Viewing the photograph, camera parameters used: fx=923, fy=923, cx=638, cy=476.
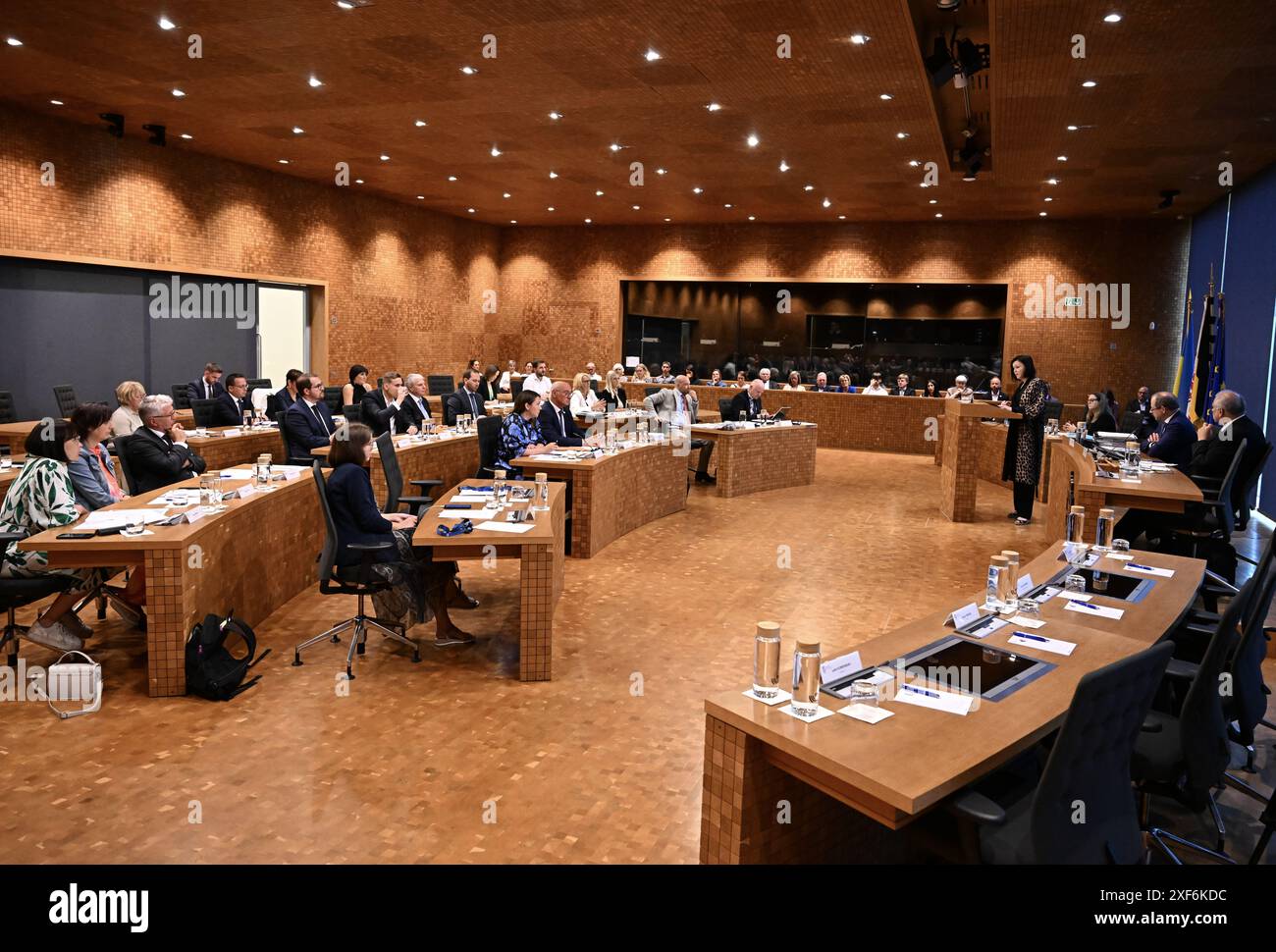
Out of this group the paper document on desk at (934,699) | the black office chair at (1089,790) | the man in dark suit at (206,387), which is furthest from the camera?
the man in dark suit at (206,387)

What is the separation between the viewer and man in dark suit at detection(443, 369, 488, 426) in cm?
1088

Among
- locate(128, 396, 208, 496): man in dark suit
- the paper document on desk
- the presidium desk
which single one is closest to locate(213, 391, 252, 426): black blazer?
locate(128, 396, 208, 496): man in dark suit

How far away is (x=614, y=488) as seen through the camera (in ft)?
27.3

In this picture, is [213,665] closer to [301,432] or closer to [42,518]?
[42,518]

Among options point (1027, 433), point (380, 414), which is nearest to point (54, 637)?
point (380, 414)

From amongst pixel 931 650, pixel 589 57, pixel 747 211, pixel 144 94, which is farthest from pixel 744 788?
pixel 747 211

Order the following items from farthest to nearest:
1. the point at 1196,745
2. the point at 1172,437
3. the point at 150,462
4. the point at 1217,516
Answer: the point at 1172,437, the point at 1217,516, the point at 150,462, the point at 1196,745

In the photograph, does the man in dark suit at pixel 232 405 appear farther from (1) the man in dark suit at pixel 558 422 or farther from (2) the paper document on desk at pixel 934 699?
(2) the paper document on desk at pixel 934 699

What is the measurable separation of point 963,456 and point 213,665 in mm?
7798

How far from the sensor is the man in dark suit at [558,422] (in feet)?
28.8

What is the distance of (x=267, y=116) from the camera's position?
35.3 feet

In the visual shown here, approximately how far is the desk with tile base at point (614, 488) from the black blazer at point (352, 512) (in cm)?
261

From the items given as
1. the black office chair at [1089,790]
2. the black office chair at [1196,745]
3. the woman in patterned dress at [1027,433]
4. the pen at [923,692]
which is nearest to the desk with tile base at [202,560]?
the pen at [923,692]

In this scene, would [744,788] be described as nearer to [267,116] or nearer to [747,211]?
[267,116]
